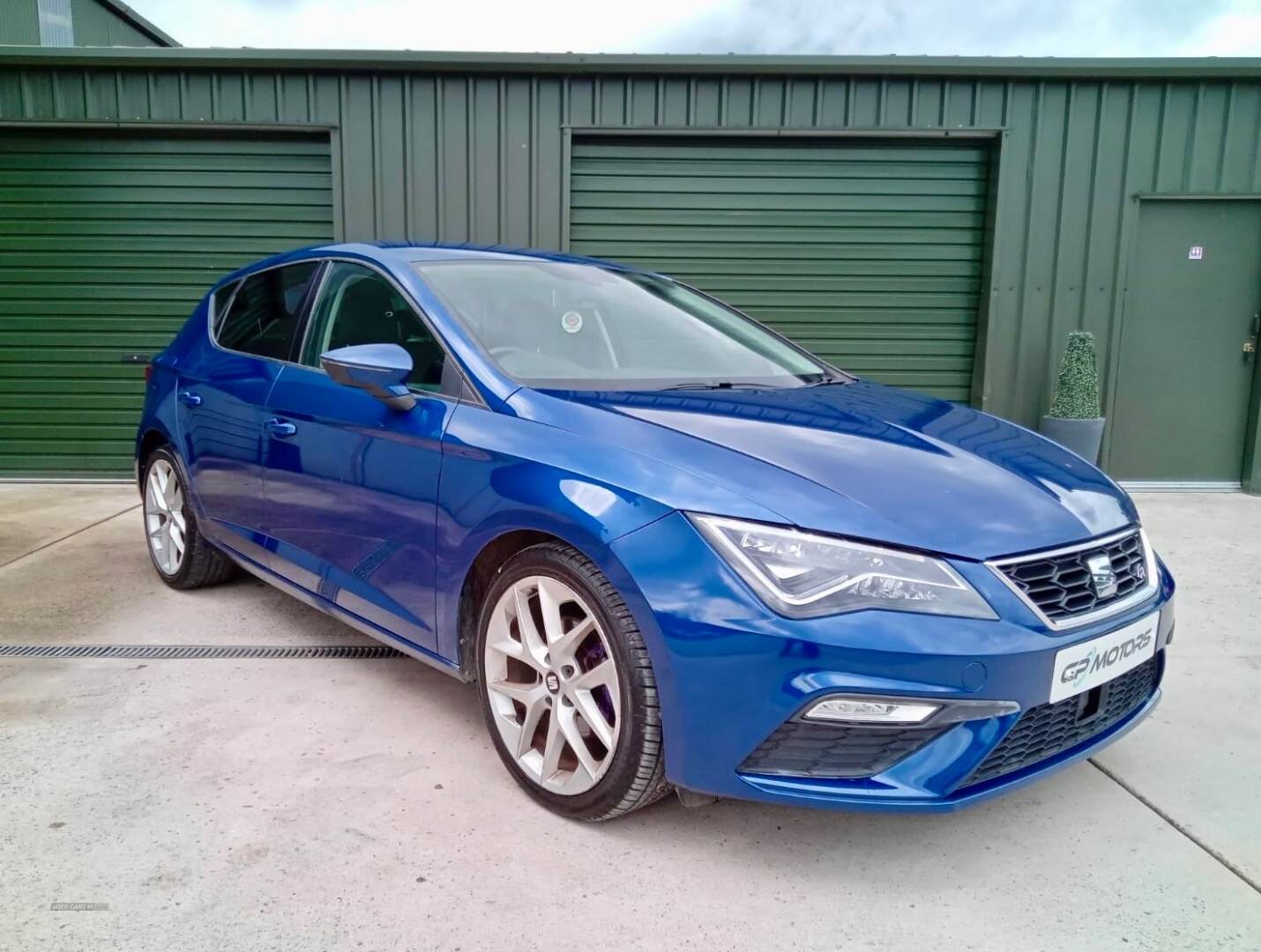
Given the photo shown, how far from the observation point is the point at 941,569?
74.2 inches

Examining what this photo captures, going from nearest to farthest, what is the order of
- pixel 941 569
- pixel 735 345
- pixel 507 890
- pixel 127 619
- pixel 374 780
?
pixel 941 569 → pixel 507 890 → pixel 374 780 → pixel 735 345 → pixel 127 619

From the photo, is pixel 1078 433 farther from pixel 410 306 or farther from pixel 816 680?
pixel 816 680

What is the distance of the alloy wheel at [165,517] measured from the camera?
405 cm

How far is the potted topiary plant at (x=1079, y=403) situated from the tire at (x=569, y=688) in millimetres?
5266

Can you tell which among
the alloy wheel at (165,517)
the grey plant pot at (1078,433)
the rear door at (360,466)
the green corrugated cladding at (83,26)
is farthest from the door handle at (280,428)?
the green corrugated cladding at (83,26)

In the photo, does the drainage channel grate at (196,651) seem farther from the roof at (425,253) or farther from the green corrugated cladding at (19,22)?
the green corrugated cladding at (19,22)

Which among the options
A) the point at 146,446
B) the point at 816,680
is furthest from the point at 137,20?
the point at 816,680

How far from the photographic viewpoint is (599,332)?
295 cm

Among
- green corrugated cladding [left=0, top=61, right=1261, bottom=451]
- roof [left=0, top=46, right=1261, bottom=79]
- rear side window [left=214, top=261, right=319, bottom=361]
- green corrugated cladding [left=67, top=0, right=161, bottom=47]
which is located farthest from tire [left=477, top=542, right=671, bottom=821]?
green corrugated cladding [left=67, top=0, right=161, bottom=47]

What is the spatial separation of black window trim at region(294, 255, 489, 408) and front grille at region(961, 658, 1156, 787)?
147cm

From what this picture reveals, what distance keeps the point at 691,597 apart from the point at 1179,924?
124 cm

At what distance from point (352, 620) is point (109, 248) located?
5.42 metres

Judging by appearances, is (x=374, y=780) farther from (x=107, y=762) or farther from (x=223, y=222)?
(x=223, y=222)

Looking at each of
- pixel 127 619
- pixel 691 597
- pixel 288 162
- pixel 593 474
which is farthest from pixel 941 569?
pixel 288 162
